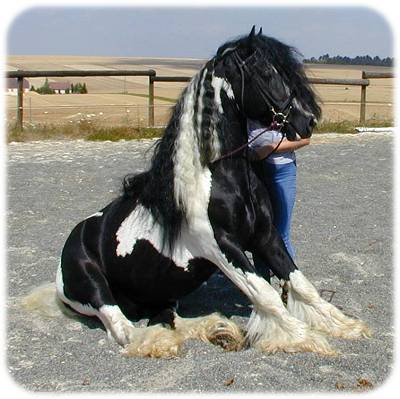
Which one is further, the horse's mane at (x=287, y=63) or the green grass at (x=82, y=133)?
the green grass at (x=82, y=133)

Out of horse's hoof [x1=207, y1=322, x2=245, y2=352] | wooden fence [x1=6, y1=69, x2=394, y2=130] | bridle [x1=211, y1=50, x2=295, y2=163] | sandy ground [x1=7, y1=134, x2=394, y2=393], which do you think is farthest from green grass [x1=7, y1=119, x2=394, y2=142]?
horse's hoof [x1=207, y1=322, x2=245, y2=352]

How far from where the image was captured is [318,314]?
14.7 ft

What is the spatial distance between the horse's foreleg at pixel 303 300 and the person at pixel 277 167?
29 cm

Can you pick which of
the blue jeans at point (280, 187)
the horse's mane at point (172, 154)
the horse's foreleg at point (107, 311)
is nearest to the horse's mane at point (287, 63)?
the horse's mane at point (172, 154)

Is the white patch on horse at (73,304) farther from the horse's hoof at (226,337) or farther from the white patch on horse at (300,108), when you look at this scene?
the white patch on horse at (300,108)

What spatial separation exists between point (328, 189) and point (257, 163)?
15.1ft

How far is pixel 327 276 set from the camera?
5.64 metres

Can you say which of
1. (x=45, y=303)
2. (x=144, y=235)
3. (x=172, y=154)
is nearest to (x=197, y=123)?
(x=172, y=154)

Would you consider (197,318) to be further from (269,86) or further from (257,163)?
(269,86)

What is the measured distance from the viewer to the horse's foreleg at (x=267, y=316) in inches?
161

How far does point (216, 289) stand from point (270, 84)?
6.35 ft

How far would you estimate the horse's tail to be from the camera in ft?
16.1

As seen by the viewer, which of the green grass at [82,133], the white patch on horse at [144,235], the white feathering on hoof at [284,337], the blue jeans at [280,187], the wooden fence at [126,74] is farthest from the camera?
the wooden fence at [126,74]

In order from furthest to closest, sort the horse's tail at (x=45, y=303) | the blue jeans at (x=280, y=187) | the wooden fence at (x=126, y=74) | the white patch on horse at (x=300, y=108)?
the wooden fence at (x=126, y=74) → the horse's tail at (x=45, y=303) → the blue jeans at (x=280, y=187) → the white patch on horse at (x=300, y=108)
